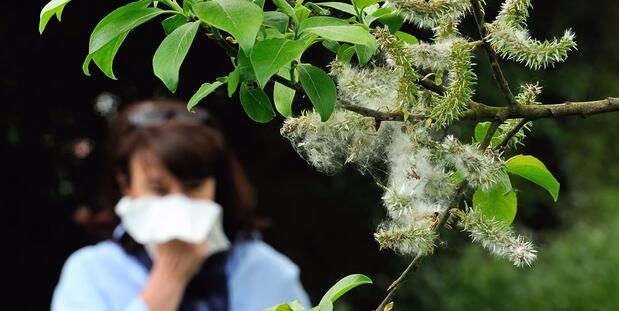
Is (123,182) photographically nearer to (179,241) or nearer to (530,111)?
(179,241)

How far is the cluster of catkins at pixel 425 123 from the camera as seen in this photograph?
686 millimetres

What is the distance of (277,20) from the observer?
0.72 m

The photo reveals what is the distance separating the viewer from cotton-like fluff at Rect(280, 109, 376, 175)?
2.44ft

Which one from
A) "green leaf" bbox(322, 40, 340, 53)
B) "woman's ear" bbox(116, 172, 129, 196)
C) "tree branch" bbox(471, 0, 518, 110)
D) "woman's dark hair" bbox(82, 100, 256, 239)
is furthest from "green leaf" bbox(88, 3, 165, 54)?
"woman's ear" bbox(116, 172, 129, 196)

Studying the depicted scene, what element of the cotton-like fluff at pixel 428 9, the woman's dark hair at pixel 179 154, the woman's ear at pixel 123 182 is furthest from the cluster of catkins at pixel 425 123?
the woman's ear at pixel 123 182

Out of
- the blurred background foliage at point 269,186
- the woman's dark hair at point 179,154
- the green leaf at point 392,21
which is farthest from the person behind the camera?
the blurred background foliage at point 269,186

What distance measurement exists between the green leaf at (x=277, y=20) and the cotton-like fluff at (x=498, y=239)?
0.19 m

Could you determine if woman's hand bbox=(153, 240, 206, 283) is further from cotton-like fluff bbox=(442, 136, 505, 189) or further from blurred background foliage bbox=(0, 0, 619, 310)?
cotton-like fluff bbox=(442, 136, 505, 189)

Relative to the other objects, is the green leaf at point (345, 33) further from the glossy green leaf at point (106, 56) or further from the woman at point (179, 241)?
the woman at point (179, 241)

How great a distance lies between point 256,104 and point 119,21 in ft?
0.45

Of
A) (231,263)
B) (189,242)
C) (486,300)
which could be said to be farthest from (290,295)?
(486,300)

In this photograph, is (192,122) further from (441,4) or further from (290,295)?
(441,4)

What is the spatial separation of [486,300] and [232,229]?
224cm

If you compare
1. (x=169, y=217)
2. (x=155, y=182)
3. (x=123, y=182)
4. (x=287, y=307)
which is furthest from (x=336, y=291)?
(x=123, y=182)
